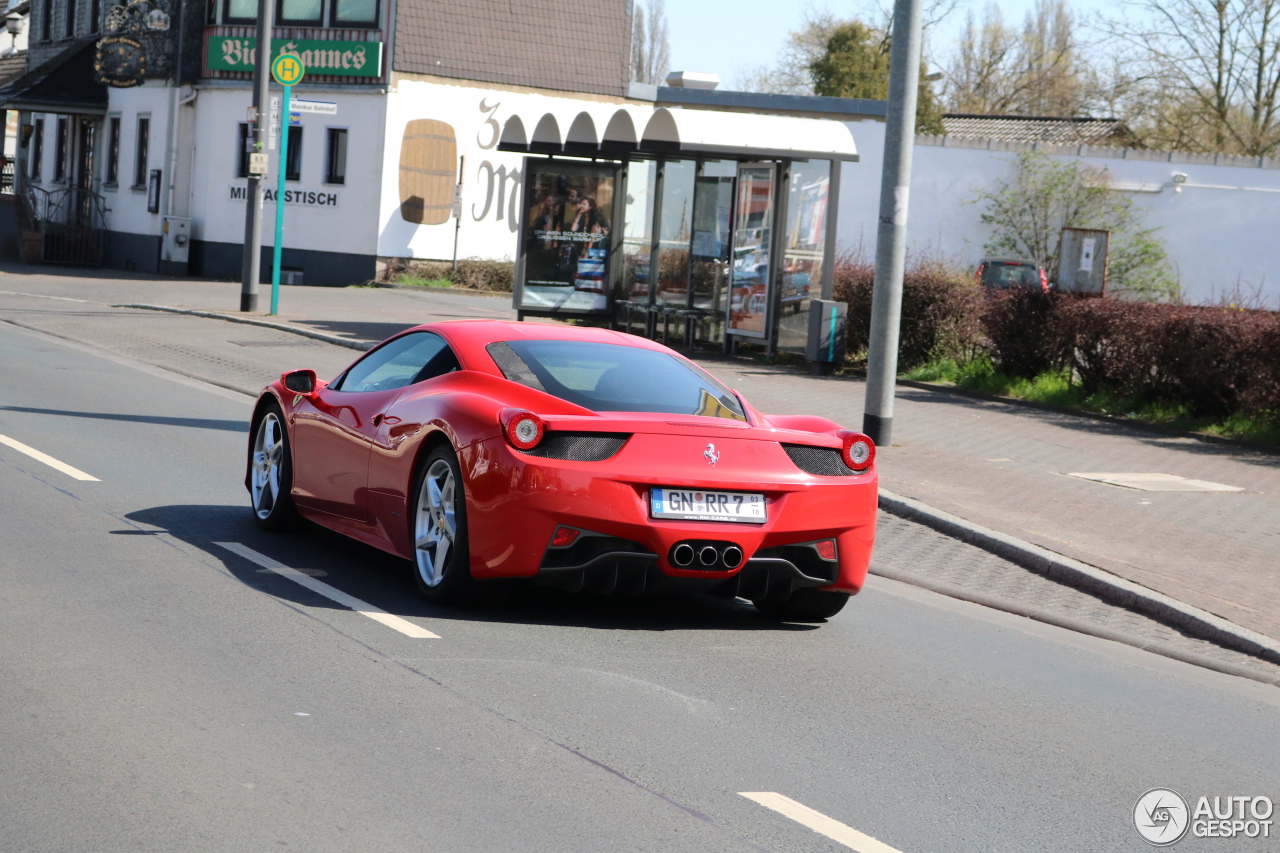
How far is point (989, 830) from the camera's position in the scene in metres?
4.62

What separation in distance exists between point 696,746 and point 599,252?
19.7 metres

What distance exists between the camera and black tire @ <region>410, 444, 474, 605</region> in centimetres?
677

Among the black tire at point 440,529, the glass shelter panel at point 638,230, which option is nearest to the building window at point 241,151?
the glass shelter panel at point 638,230

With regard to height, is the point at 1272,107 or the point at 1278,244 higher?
the point at 1272,107

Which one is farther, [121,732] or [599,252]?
[599,252]

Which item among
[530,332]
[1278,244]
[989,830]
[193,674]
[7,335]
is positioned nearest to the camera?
[989,830]

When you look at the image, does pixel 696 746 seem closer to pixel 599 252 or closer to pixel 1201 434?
pixel 1201 434

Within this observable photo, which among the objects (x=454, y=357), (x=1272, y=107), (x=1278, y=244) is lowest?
(x=454, y=357)

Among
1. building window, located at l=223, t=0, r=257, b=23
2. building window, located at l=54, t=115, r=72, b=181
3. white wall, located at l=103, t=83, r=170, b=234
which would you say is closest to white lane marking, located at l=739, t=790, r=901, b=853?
building window, located at l=223, t=0, r=257, b=23

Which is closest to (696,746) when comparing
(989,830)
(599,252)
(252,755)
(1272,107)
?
(989,830)

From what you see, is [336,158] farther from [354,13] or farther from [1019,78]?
[1019,78]

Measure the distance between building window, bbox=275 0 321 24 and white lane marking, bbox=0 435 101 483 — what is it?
88.5ft

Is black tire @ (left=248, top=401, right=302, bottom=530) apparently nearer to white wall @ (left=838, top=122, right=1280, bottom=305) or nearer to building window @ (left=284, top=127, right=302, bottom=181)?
white wall @ (left=838, top=122, right=1280, bottom=305)

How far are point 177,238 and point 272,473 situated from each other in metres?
31.4
